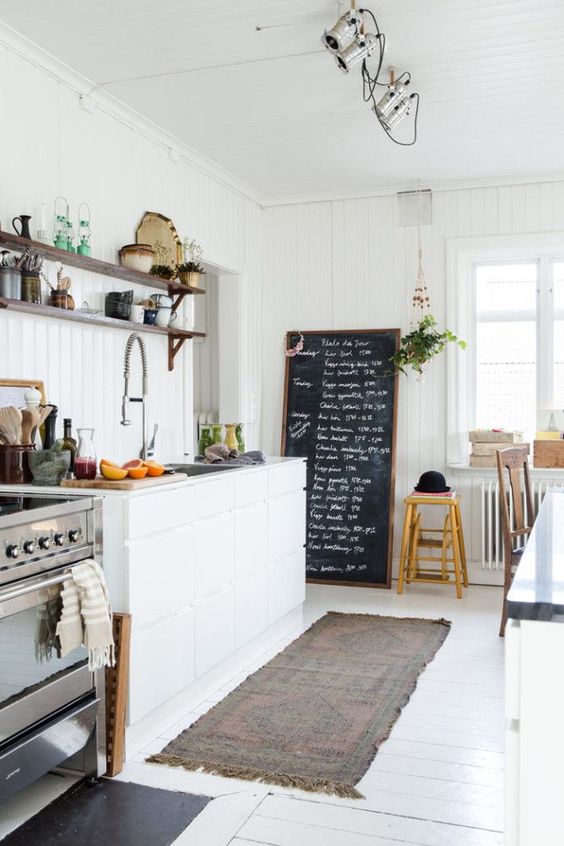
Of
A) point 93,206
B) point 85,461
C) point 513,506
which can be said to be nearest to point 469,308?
point 513,506

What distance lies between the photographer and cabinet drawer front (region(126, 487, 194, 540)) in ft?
9.36

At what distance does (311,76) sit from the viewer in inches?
148

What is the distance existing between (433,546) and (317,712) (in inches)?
94.3

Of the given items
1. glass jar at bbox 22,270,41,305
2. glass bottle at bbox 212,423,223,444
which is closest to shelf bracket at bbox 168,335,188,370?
glass bottle at bbox 212,423,223,444

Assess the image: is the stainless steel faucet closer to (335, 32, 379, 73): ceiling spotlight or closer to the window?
(335, 32, 379, 73): ceiling spotlight

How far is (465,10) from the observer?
3152 millimetres

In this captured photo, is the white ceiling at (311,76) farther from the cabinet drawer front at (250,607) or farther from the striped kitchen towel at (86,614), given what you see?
the cabinet drawer front at (250,607)

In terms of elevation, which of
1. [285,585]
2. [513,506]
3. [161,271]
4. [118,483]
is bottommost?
[285,585]

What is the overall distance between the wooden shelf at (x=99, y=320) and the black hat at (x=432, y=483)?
177cm

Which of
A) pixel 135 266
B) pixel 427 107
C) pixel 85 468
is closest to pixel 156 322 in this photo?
pixel 135 266

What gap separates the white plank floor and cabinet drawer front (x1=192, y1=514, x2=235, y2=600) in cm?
46

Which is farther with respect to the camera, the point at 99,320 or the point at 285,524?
the point at 285,524

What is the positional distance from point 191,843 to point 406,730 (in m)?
1.09

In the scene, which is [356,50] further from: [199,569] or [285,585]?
[285,585]
